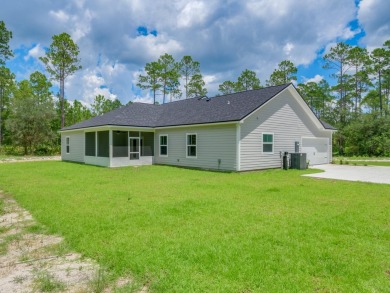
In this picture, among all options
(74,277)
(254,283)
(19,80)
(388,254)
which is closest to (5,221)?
(74,277)

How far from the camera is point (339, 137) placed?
103 feet

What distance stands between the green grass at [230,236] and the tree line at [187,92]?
23052mm

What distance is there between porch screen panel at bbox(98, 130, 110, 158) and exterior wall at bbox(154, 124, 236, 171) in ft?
14.6

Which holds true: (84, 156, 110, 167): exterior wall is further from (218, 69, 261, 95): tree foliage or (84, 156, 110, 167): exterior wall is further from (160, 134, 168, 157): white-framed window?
(218, 69, 261, 95): tree foliage

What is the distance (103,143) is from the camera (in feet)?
65.3

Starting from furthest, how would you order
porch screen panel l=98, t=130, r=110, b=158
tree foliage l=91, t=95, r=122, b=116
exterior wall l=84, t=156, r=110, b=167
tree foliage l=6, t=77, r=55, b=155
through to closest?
1. tree foliage l=91, t=95, r=122, b=116
2. tree foliage l=6, t=77, r=55, b=155
3. porch screen panel l=98, t=130, r=110, b=158
4. exterior wall l=84, t=156, r=110, b=167

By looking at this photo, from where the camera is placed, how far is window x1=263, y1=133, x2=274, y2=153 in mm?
14859

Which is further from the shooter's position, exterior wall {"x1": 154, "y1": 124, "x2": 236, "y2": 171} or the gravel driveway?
exterior wall {"x1": 154, "y1": 124, "x2": 236, "y2": 171}

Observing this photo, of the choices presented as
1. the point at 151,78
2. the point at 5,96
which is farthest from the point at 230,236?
the point at 5,96

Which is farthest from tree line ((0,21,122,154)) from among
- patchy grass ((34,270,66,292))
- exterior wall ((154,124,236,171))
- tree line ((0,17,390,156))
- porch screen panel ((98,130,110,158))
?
patchy grass ((34,270,66,292))

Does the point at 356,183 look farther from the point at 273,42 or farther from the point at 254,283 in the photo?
the point at 273,42

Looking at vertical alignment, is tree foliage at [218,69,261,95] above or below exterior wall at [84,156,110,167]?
above

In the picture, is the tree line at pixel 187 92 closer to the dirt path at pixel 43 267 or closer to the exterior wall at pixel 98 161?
the exterior wall at pixel 98 161

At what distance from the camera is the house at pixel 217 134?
14047mm
